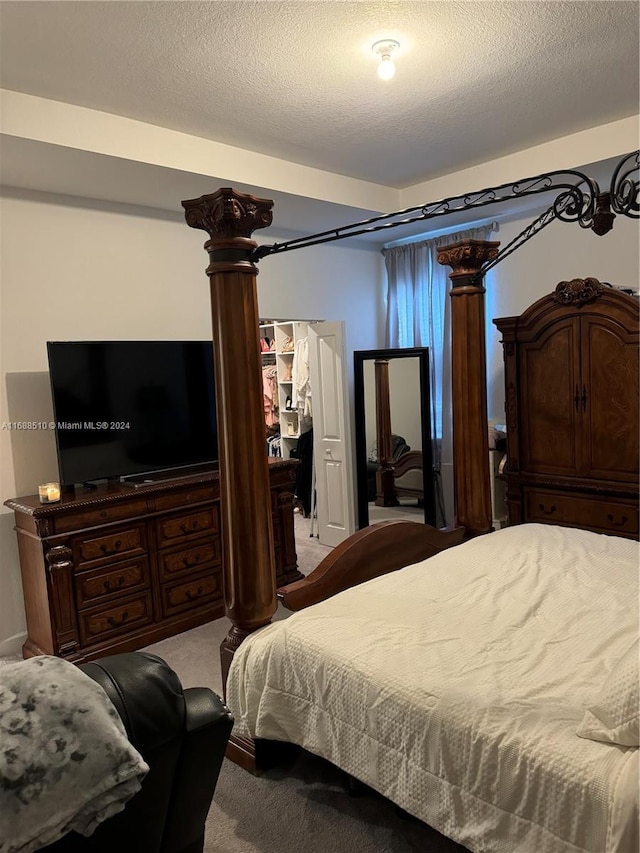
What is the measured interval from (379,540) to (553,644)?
0.89 meters

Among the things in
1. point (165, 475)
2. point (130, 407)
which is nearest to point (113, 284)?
point (130, 407)

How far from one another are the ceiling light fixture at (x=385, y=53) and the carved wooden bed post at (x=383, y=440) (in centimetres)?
267

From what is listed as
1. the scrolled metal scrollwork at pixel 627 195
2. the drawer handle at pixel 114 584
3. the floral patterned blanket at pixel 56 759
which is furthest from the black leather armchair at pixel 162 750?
the drawer handle at pixel 114 584

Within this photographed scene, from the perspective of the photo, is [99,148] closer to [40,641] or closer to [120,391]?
Answer: [120,391]

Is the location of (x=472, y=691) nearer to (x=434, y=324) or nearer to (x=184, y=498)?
(x=184, y=498)

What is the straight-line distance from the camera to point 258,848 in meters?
1.95

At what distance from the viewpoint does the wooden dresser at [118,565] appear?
3025mm

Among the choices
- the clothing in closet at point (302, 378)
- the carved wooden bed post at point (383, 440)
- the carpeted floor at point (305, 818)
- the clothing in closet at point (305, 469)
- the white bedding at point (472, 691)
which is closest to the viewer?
the white bedding at point (472, 691)

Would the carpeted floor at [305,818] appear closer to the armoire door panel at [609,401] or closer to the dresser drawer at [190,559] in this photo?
the dresser drawer at [190,559]

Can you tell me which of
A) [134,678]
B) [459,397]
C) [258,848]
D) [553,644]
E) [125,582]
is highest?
[459,397]

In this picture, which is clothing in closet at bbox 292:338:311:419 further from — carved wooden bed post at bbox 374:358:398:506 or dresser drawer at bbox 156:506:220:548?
dresser drawer at bbox 156:506:220:548

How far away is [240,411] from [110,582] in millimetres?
1555

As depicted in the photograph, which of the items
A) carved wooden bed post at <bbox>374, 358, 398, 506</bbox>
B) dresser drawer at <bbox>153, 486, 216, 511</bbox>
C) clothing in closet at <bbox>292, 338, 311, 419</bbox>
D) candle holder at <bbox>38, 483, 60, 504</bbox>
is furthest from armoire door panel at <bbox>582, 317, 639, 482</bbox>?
candle holder at <bbox>38, 483, 60, 504</bbox>

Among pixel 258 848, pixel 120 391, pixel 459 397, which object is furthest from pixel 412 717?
pixel 120 391
